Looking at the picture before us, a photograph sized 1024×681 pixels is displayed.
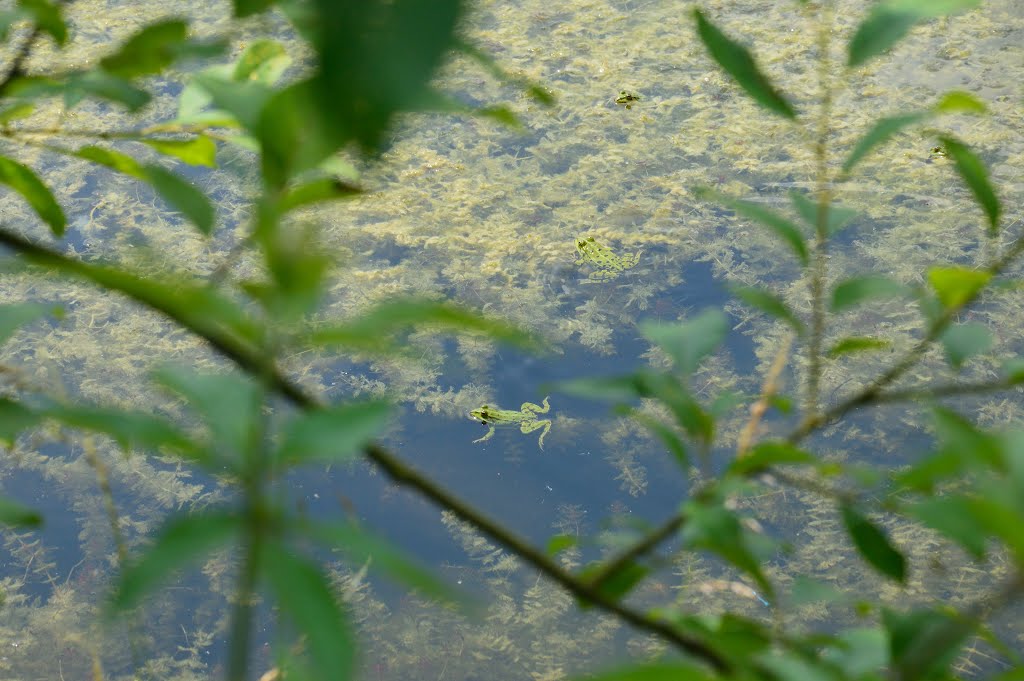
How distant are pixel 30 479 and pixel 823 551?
1.12 meters

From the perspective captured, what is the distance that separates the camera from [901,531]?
57.5 inches

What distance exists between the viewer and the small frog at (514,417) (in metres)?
1.57

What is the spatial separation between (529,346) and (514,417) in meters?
1.38

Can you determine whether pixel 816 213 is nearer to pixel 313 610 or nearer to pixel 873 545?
pixel 873 545

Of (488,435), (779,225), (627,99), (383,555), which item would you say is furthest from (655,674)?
(627,99)

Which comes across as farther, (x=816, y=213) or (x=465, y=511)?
(x=816, y=213)

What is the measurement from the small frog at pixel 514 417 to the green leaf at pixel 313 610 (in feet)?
4.49

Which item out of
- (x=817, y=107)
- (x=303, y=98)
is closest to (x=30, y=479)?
(x=817, y=107)

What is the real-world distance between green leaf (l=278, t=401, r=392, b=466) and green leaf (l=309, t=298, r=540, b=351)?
0.07ft

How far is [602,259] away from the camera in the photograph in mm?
1811

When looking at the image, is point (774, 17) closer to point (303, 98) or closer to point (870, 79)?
point (870, 79)

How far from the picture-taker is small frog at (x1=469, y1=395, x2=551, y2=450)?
1.57 meters

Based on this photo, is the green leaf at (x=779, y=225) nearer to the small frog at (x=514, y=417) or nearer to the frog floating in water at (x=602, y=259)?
the small frog at (x=514, y=417)

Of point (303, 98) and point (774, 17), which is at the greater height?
point (303, 98)
